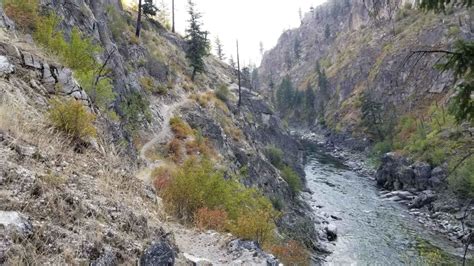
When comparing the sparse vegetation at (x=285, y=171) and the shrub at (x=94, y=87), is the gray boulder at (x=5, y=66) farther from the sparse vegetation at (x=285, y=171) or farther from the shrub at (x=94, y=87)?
the sparse vegetation at (x=285, y=171)

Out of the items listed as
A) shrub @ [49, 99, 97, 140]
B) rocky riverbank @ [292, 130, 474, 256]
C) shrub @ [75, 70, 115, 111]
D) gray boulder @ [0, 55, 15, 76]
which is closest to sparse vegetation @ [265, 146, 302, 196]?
rocky riverbank @ [292, 130, 474, 256]

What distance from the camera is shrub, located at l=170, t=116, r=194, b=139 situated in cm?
2838

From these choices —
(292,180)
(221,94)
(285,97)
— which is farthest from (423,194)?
(285,97)

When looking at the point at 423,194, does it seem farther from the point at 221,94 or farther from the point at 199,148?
the point at 199,148

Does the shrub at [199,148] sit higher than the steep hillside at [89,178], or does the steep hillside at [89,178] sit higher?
the steep hillside at [89,178]

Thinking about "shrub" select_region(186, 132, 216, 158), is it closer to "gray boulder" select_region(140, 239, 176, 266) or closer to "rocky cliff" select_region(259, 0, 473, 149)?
"gray boulder" select_region(140, 239, 176, 266)

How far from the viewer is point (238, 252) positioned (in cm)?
970

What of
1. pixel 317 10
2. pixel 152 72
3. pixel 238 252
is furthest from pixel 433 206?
pixel 317 10

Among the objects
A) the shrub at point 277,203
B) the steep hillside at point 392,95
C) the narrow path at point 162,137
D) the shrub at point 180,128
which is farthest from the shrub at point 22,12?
the shrub at point 277,203

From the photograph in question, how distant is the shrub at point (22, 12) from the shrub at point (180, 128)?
14.1 m

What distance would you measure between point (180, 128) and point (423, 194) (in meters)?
26.8

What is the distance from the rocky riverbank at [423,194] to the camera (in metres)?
31.2

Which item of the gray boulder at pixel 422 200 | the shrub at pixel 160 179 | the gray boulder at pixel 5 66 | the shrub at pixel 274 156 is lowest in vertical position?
the gray boulder at pixel 422 200

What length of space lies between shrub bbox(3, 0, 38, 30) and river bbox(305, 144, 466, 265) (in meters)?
20.9
